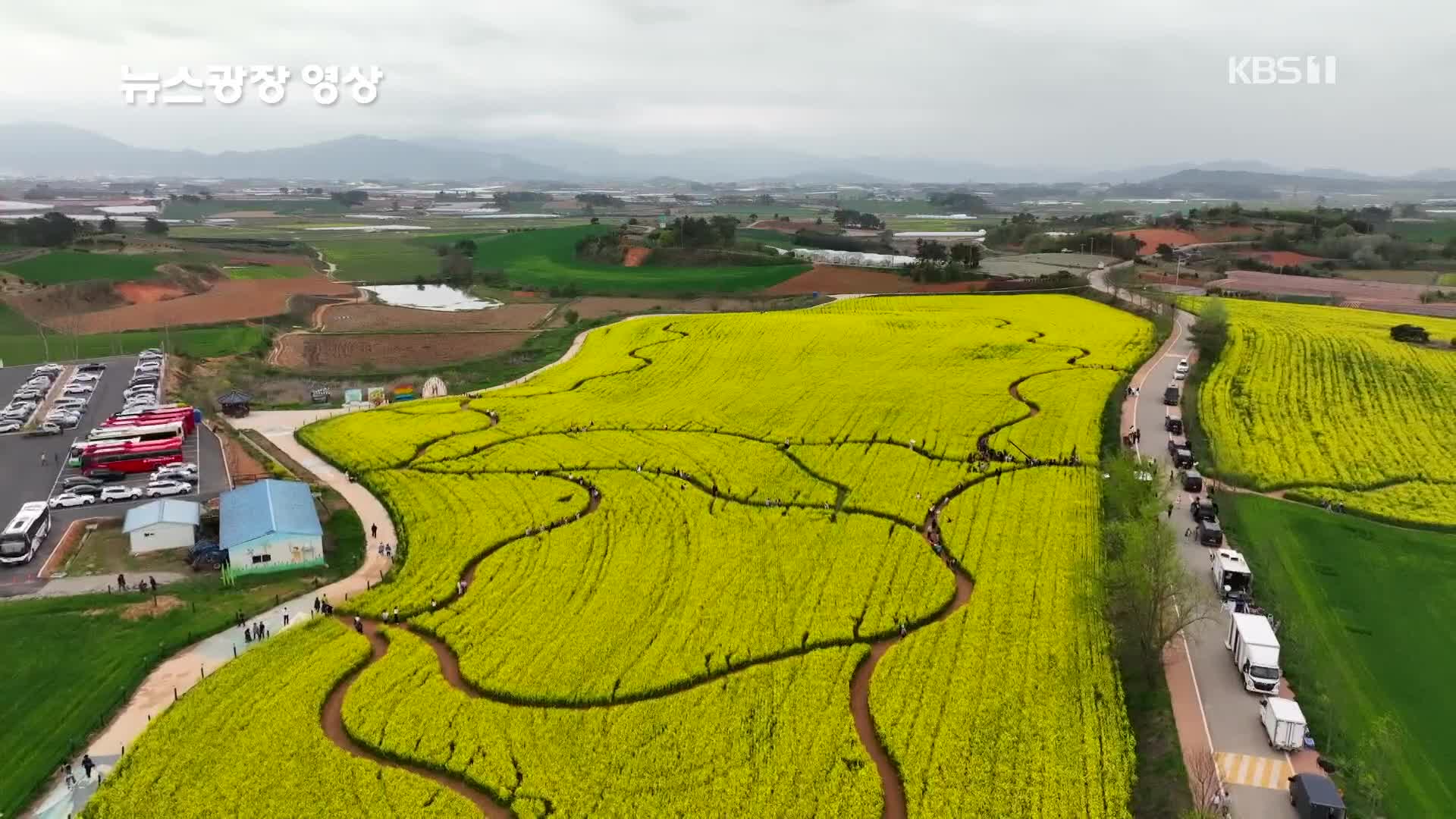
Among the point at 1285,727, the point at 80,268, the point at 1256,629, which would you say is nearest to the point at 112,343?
the point at 80,268

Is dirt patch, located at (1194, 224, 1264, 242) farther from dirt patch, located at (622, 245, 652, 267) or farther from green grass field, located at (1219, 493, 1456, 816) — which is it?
green grass field, located at (1219, 493, 1456, 816)

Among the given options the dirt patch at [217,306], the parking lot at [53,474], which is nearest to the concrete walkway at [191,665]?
the parking lot at [53,474]

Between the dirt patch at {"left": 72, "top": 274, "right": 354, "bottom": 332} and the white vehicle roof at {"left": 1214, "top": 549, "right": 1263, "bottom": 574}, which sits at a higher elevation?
the dirt patch at {"left": 72, "top": 274, "right": 354, "bottom": 332}

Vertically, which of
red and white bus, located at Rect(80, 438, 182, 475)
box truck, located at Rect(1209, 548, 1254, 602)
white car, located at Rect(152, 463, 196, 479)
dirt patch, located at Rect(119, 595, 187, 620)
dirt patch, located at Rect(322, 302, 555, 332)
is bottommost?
dirt patch, located at Rect(119, 595, 187, 620)

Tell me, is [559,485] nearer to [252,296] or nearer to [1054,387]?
[1054,387]

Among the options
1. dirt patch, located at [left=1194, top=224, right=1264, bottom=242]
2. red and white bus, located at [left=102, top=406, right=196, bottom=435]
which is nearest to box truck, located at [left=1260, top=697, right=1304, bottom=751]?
red and white bus, located at [left=102, top=406, right=196, bottom=435]

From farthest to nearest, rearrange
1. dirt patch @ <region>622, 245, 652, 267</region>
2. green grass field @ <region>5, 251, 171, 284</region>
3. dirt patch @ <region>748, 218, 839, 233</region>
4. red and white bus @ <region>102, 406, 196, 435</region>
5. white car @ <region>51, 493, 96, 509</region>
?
1. dirt patch @ <region>748, 218, 839, 233</region>
2. dirt patch @ <region>622, 245, 652, 267</region>
3. green grass field @ <region>5, 251, 171, 284</region>
4. red and white bus @ <region>102, 406, 196, 435</region>
5. white car @ <region>51, 493, 96, 509</region>

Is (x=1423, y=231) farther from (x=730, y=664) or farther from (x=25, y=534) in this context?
(x=25, y=534)

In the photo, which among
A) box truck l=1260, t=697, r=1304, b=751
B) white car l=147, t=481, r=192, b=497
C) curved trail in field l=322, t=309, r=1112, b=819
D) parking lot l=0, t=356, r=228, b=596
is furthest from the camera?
white car l=147, t=481, r=192, b=497
